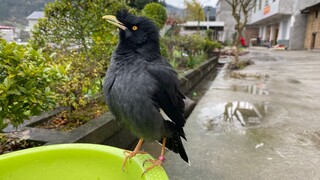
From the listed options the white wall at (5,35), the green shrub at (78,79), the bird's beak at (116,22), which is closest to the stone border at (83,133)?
the green shrub at (78,79)

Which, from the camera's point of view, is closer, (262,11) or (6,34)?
(6,34)

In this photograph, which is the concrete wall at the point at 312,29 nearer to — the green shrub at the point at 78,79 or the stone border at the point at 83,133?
the green shrub at the point at 78,79

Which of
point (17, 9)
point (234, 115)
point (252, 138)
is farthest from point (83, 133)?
point (17, 9)

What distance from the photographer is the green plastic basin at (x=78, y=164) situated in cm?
157

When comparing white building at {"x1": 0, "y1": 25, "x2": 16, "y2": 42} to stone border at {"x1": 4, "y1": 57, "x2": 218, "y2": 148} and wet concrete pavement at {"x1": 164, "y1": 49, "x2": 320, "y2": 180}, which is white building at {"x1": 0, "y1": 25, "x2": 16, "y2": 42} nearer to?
stone border at {"x1": 4, "y1": 57, "x2": 218, "y2": 148}

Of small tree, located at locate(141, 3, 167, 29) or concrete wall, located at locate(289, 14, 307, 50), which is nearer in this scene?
small tree, located at locate(141, 3, 167, 29)

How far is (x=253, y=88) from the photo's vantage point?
273 inches

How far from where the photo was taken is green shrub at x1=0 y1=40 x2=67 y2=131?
1763 mm

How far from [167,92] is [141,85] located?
0.22 meters

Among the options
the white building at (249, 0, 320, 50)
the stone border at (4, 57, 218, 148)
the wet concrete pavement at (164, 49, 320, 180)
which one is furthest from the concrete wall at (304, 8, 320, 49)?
the stone border at (4, 57, 218, 148)

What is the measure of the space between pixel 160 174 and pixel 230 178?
52.3 inches

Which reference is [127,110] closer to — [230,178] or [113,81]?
[113,81]

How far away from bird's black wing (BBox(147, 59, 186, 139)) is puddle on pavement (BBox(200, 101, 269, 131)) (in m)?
2.09

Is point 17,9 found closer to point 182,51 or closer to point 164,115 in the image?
point 164,115
